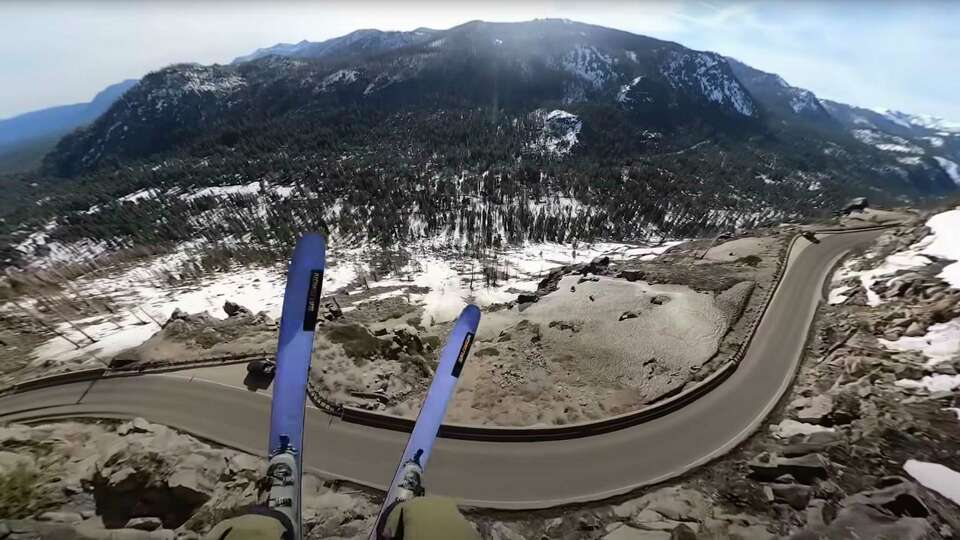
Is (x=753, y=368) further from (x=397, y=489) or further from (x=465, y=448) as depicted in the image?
(x=397, y=489)

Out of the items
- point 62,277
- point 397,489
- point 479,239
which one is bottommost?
point 62,277

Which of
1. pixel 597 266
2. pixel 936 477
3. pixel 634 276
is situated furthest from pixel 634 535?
pixel 597 266

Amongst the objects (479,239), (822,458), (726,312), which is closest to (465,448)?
(822,458)

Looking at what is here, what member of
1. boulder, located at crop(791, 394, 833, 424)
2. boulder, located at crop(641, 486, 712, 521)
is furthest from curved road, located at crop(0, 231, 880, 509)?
boulder, located at crop(791, 394, 833, 424)

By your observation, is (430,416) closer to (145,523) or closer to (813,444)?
(145,523)

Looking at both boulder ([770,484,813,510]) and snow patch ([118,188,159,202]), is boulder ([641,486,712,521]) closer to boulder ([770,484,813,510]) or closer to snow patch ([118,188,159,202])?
boulder ([770,484,813,510])

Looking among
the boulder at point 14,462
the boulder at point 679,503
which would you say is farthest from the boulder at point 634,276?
the boulder at point 14,462
